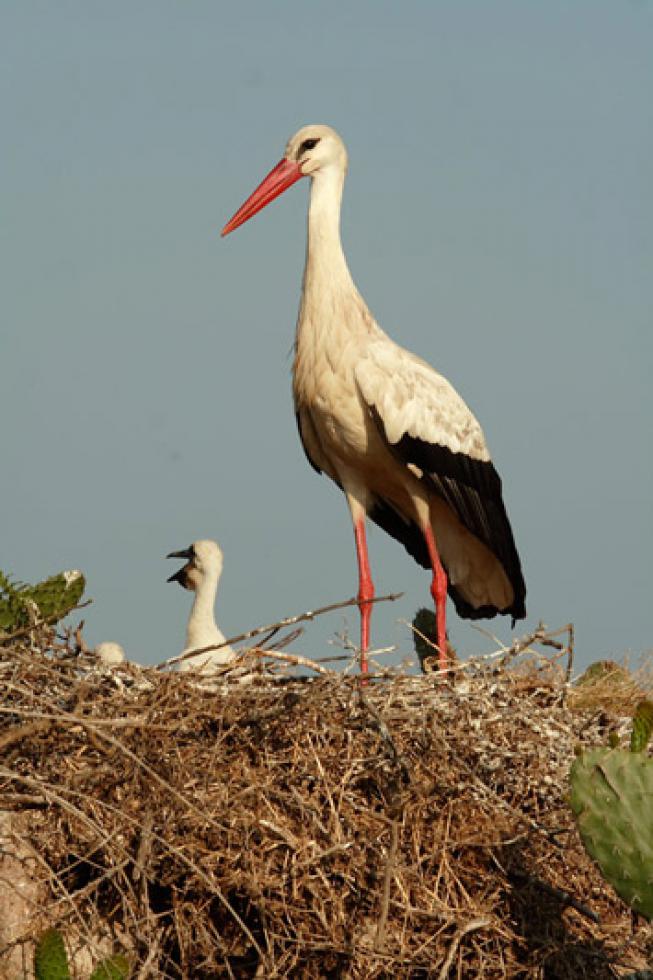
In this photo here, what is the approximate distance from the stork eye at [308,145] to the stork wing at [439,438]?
1.14 meters

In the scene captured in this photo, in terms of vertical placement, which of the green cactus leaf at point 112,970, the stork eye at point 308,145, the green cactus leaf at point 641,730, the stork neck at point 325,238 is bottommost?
the green cactus leaf at point 112,970

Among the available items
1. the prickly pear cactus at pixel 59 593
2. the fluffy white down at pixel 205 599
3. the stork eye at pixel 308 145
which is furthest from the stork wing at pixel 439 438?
the prickly pear cactus at pixel 59 593

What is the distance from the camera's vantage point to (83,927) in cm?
503

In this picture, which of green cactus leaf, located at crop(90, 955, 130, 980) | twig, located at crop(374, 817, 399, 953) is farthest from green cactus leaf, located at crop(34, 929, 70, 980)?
twig, located at crop(374, 817, 399, 953)

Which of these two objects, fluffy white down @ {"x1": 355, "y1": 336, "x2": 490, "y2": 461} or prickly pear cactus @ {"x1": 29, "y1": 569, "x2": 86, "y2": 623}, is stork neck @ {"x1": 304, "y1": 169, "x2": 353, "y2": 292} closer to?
fluffy white down @ {"x1": 355, "y1": 336, "x2": 490, "y2": 461}

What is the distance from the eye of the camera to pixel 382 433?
7797 millimetres

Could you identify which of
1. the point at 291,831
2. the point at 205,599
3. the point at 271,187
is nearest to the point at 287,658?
the point at 291,831

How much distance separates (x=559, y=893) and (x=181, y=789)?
1281 millimetres

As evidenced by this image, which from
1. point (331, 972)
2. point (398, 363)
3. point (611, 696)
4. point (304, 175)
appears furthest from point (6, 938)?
point (304, 175)

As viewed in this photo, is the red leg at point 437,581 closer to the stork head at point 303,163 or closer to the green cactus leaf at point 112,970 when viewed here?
the stork head at point 303,163

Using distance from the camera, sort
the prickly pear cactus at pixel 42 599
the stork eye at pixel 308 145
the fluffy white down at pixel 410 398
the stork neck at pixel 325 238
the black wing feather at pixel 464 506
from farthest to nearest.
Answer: the stork eye at pixel 308 145 < the stork neck at pixel 325 238 < the black wing feather at pixel 464 506 < the fluffy white down at pixel 410 398 < the prickly pear cactus at pixel 42 599

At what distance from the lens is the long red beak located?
8.44 m

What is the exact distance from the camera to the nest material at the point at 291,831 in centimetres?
505

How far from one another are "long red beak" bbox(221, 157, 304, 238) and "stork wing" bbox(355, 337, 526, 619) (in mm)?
1046
